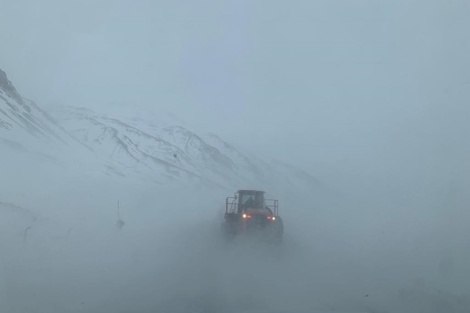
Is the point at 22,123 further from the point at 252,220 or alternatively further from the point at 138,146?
the point at 252,220

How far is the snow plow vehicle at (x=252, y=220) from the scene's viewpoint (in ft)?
51.9

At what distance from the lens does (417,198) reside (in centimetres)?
1784

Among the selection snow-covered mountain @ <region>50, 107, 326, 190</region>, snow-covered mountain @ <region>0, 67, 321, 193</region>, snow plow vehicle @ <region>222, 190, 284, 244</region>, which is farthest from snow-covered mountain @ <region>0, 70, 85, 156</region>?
snow plow vehicle @ <region>222, 190, 284, 244</region>

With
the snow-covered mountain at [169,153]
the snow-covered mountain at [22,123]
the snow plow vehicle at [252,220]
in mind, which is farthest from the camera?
the snow-covered mountain at [169,153]

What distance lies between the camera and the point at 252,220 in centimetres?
1597

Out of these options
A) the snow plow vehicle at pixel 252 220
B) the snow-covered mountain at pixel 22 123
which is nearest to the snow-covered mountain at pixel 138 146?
the snow-covered mountain at pixel 22 123

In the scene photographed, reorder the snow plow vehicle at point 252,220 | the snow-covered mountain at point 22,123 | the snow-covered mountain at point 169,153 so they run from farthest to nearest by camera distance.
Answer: the snow-covered mountain at point 169,153, the snow plow vehicle at point 252,220, the snow-covered mountain at point 22,123

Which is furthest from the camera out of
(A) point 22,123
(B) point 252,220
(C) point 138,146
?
(C) point 138,146

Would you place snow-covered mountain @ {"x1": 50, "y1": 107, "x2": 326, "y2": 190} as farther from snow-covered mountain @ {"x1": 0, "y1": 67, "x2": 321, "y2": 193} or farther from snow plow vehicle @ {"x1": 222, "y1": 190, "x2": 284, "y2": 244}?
snow plow vehicle @ {"x1": 222, "y1": 190, "x2": 284, "y2": 244}

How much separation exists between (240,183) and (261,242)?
2.58m

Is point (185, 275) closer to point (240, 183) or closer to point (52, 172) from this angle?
point (52, 172)

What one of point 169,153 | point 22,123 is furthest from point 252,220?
point 22,123

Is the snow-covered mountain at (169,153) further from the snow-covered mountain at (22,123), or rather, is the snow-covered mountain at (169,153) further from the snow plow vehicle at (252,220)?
the snow plow vehicle at (252,220)

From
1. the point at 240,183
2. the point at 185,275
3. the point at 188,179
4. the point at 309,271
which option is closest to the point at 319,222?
the point at 240,183
